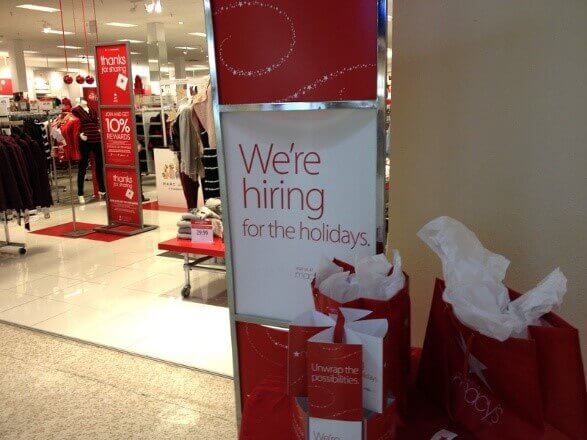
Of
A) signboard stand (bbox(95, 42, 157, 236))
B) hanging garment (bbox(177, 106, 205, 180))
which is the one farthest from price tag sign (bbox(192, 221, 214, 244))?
signboard stand (bbox(95, 42, 157, 236))

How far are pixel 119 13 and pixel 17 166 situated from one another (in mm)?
7030

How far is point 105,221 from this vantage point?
7727 millimetres

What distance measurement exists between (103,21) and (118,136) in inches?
288

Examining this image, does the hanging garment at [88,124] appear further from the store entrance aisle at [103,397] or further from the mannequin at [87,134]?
the store entrance aisle at [103,397]

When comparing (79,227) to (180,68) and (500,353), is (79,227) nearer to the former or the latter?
(500,353)

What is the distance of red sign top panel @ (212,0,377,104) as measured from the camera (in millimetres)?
1396

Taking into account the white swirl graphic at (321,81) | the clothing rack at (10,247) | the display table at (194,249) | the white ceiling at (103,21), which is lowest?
the clothing rack at (10,247)

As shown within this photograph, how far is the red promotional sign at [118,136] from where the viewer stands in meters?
6.51

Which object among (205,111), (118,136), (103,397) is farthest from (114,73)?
(103,397)

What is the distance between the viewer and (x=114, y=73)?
6.43 meters

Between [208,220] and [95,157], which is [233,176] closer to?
[208,220]

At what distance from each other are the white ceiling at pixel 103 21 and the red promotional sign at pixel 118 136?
4.20 m

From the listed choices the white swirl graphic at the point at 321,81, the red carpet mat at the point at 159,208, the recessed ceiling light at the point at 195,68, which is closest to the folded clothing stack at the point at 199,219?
the white swirl graphic at the point at 321,81

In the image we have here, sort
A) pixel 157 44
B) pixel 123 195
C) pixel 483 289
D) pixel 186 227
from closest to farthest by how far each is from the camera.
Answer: pixel 483 289 < pixel 186 227 < pixel 123 195 < pixel 157 44
